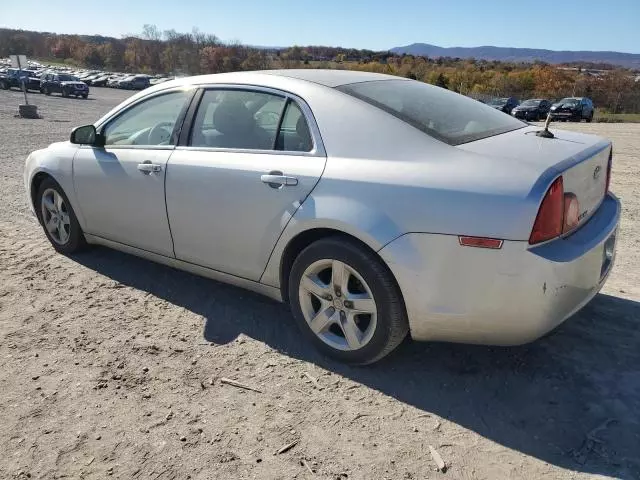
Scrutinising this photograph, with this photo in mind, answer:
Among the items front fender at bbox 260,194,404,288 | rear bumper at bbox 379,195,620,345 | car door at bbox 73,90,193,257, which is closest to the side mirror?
car door at bbox 73,90,193,257

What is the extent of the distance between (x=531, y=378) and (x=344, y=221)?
1.34 metres

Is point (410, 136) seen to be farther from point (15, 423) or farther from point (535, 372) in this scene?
point (15, 423)

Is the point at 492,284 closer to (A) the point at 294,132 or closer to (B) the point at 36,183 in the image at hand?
(A) the point at 294,132

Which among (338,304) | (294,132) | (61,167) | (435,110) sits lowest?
(338,304)

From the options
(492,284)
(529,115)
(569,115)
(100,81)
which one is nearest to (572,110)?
(569,115)

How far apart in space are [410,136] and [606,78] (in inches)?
2448

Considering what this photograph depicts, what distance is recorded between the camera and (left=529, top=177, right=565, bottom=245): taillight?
2355 millimetres

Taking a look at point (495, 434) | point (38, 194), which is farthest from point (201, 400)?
point (38, 194)

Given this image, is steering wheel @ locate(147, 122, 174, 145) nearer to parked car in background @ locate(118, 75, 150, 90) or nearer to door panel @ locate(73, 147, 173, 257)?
door panel @ locate(73, 147, 173, 257)

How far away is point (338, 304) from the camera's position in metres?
2.94

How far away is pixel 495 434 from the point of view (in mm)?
2471

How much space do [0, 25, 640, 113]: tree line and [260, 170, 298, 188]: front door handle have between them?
25.7m

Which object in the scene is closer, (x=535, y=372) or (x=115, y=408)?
(x=115, y=408)

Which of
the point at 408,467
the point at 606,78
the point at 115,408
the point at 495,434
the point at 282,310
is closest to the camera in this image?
the point at 408,467
